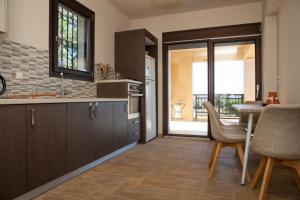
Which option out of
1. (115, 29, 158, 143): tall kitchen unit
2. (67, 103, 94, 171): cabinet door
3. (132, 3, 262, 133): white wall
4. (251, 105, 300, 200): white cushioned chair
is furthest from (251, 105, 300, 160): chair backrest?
(132, 3, 262, 133): white wall

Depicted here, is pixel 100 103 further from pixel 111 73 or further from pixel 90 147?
pixel 111 73

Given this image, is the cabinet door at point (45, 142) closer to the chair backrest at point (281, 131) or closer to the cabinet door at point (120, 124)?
the cabinet door at point (120, 124)

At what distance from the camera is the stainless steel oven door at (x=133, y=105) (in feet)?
12.1

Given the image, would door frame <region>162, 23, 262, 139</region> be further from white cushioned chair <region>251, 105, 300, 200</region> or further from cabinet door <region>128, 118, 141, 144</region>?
white cushioned chair <region>251, 105, 300, 200</region>

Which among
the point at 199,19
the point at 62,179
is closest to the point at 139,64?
the point at 199,19

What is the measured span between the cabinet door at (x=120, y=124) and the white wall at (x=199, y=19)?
157 cm

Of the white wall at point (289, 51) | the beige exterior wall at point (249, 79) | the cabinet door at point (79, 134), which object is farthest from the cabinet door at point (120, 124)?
the beige exterior wall at point (249, 79)

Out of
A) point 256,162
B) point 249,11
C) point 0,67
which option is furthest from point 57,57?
point 249,11

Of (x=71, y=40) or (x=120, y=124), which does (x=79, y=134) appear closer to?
(x=120, y=124)

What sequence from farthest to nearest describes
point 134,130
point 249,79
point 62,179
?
point 249,79 → point 134,130 → point 62,179

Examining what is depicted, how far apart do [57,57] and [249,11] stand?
12.2ft

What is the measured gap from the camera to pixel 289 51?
2.80m

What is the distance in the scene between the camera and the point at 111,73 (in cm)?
412

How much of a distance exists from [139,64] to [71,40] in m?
1.38
